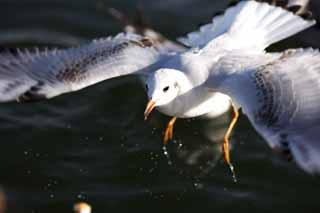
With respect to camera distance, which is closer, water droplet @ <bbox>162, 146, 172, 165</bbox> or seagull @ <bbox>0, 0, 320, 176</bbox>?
seagull @ <bbox>0, 0, 320, 176</bbox>

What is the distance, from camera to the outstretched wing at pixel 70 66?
5922 mm

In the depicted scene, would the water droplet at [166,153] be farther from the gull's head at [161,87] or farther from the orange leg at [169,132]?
the gull's head at [161,87]

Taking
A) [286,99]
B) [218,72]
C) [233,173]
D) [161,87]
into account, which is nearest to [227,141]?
[233,173]

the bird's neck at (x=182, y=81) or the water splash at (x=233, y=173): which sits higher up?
the bird's neck at (x=182, y=81)

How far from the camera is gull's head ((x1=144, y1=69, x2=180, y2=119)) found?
5.71 m

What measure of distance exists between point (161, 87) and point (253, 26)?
48.9 inches

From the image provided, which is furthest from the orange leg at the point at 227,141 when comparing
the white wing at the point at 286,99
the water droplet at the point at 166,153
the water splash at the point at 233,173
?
the white wing at the point at 286,99

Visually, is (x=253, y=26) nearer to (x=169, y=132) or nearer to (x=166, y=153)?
(x=169, y=132)

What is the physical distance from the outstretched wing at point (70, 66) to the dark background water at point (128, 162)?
31.0 inches

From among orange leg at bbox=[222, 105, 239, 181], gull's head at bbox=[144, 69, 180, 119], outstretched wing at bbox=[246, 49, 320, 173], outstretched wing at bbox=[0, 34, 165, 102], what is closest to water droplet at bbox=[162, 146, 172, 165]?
orange leg at bbox=[222, 105, 239, 181]

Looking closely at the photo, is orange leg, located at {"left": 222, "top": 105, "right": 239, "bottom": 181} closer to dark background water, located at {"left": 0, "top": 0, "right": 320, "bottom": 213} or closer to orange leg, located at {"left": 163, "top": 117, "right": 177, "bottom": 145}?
dark background water, located at {"left": 0, "top": 0, "right": 320, "bottom": 213}

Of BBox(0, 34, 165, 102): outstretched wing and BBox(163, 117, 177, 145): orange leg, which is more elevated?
BBox(0, 34, 165, 102): outstretched wing

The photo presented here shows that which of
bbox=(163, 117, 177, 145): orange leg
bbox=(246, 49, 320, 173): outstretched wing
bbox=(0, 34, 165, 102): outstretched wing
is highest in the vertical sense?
bbox=(0, 34, 165, 102): outstretched wing

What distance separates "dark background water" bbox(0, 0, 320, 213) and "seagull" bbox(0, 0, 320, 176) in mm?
243
